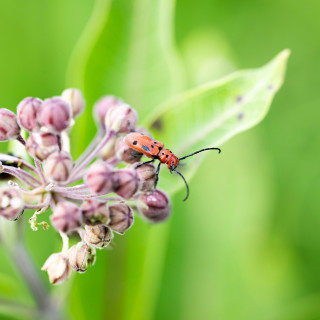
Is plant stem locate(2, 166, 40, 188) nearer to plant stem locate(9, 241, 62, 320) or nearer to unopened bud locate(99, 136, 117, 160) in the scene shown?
unopened bud locate(99, 136, 117, 160)

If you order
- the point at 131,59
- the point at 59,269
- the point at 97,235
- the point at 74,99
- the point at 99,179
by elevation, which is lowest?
the point at 59,269

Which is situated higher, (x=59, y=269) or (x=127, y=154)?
(x=127, y=154)

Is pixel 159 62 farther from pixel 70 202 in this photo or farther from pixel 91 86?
pixel 70 202

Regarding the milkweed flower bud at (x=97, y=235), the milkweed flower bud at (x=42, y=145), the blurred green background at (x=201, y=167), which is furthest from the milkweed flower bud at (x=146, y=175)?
the blurred green background at (x=201, y=167)

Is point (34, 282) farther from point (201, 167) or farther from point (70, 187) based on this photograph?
point (201, 167)

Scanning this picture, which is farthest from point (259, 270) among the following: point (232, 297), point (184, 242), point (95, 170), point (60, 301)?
point (95, 170)

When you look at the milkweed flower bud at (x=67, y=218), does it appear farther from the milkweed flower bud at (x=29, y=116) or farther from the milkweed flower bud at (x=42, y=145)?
the milkweed flower bud at (x=29, y=116)

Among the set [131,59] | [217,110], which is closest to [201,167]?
[131,59]
